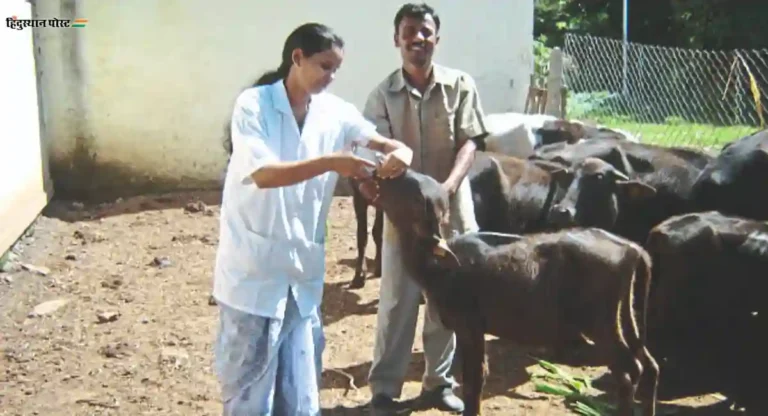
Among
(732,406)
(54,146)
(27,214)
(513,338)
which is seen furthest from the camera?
(54,146)

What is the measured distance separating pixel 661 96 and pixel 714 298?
32.2 feet

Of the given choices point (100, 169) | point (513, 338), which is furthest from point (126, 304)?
point (100, 169)

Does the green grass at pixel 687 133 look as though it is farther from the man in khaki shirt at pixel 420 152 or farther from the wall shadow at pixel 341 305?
the man in khaki shirt at pixel 420 152

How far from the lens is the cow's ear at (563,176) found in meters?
6.66

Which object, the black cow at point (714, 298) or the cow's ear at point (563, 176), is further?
the cow's ear at point (563, 176)

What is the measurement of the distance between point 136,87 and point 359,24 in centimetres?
282

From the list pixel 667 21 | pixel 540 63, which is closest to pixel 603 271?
pixel 540 63

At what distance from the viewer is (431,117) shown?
16.9 feet

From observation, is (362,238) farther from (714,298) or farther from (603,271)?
(603,271)

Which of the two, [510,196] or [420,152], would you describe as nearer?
[420,152]

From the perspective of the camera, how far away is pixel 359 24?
11.5m

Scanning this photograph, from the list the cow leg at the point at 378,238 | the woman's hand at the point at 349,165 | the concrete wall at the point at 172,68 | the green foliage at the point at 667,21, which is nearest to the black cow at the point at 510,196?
the cow leg at the point at 378,238

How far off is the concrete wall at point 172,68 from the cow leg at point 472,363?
7.04 meters

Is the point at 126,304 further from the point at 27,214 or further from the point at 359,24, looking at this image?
the point at 359,24
